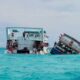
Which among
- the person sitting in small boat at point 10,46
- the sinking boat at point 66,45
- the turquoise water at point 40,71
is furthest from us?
the person sitting in small boat at point 10,46

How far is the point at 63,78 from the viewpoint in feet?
67.6

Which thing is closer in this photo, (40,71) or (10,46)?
(40,71)

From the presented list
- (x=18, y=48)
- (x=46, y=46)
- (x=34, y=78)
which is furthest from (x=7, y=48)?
(x=34, y=78)

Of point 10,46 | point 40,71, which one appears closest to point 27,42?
point 10,46

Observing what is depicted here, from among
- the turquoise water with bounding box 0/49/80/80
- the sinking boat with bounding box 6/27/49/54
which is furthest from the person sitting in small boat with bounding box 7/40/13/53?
the turquoise water with bounding box 0/49/80/80

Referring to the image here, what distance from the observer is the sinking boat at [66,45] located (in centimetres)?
6396

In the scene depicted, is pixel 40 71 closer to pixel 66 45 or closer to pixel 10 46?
pixel 66 45

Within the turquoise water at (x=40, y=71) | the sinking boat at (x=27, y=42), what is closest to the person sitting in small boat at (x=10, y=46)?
the sinking boat at (x=27, y=42)

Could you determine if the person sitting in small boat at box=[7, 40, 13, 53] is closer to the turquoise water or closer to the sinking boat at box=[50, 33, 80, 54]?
the sinking boat at box=[50, 33, 80, 54]

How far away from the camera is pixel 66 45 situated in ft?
212

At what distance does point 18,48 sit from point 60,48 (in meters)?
8.27

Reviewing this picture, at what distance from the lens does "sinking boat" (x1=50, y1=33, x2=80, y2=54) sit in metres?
64.0

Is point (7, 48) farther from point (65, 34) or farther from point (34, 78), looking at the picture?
point (34, 78)

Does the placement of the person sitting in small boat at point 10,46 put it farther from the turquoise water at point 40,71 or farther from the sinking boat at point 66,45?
the turquoise water at point 40,71
